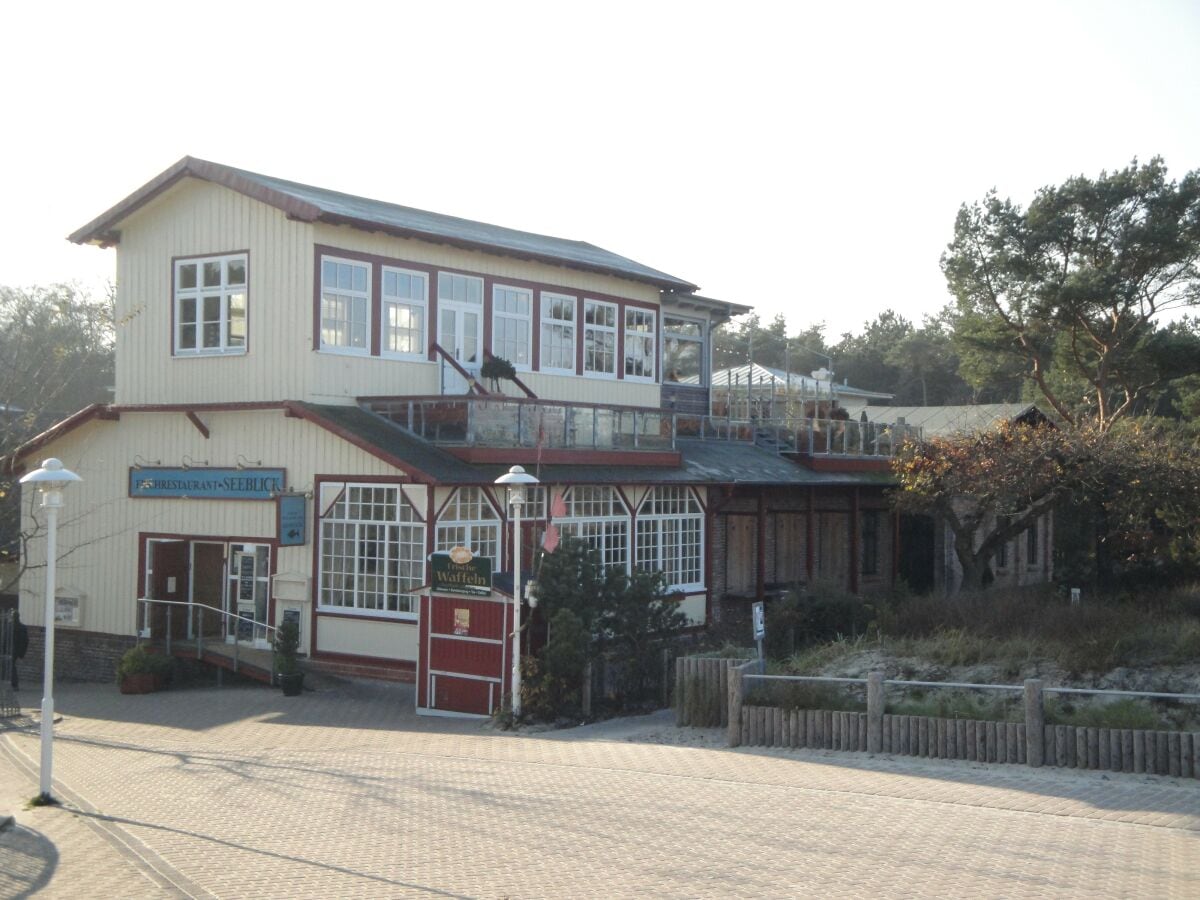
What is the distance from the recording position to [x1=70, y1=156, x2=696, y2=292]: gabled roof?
848 inches

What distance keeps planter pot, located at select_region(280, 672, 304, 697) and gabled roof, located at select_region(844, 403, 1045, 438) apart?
17674 millimetres

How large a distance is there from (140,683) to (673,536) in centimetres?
1005

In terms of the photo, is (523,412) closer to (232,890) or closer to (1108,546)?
(232,890)

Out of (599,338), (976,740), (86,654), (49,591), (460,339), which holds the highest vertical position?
(599,338)

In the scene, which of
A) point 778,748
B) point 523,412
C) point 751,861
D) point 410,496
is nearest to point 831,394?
point 523,412

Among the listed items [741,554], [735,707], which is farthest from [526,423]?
[741,554]

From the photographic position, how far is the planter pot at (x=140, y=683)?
21.0 meters

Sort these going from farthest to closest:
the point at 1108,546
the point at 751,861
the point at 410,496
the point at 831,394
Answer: the point at 831,394, the point at 1108,546, the point at 410,496, the point at 751,861

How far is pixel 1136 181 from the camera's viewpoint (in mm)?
43969

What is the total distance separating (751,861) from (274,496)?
1294 centimetres

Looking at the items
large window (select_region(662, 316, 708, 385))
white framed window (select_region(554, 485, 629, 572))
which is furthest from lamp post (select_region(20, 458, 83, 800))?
large window (select_region(662, 316, 708, 385))

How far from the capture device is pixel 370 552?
66.9 feet

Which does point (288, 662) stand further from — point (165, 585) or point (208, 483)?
point (165, 585)

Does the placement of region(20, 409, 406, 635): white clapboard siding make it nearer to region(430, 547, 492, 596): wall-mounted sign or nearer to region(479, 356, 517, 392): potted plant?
region(430, 547, 492, 596): wall-mounted sign
